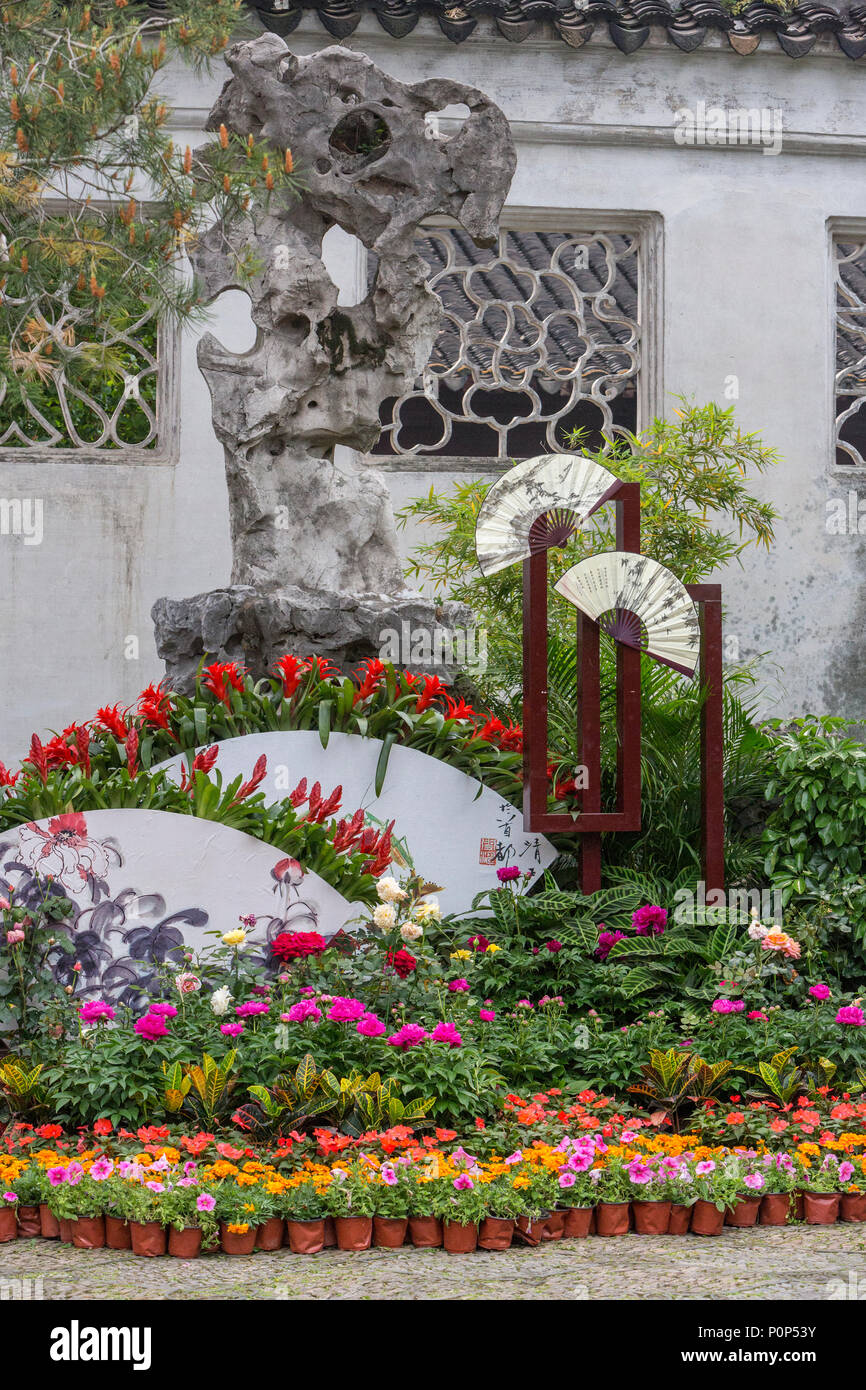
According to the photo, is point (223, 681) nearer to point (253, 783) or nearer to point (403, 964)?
point (253, 783)

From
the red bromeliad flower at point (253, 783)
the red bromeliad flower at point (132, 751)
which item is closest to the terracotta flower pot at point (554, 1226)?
the red bromeliad flower at point (253, 783)

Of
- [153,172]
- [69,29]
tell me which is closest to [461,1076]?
[153,172]

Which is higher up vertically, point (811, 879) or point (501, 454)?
point (501, 454)

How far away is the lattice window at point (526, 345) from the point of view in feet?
30.6

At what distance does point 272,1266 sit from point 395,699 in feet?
8.71

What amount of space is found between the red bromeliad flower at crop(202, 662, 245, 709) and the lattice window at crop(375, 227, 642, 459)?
3.86 m

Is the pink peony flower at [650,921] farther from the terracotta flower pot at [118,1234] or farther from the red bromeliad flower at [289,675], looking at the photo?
the terracotta flower pot at [118,1234]

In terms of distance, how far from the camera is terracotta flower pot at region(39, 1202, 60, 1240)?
364cm

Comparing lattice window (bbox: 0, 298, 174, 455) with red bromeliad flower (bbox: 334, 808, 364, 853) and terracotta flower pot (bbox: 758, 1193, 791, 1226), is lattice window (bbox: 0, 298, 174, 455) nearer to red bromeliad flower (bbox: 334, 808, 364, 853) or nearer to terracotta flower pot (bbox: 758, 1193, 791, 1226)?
red bromeliad flower (bbox: 334, 808, 364, 853)

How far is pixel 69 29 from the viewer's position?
450 centimetres

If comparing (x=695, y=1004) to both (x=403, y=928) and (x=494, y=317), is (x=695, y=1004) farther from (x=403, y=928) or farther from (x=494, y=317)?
(x=494, y=317)

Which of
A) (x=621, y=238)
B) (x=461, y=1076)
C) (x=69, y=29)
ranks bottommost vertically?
(x=461, y=1076)

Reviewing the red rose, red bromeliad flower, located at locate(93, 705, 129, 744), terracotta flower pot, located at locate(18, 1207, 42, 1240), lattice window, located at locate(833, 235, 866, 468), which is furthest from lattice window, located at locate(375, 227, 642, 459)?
terracotta flower pot, located at locate(18, 1207, 42, 1240)

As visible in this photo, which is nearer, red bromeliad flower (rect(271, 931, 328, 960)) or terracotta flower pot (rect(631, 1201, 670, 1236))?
terracotta flower pot (rect(631, 1201, 670, 1236))
